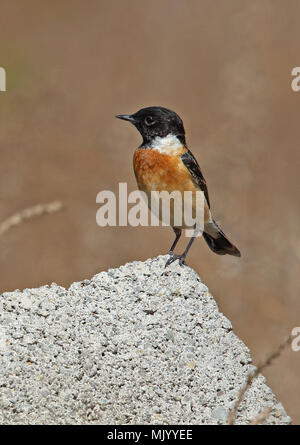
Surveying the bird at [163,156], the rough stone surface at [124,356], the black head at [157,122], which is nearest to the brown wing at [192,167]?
the bird at [163,156]

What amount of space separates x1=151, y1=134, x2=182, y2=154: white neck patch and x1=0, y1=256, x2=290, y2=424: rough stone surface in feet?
3.41

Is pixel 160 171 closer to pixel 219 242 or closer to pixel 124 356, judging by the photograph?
pixel 219 242

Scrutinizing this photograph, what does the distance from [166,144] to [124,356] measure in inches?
66.0

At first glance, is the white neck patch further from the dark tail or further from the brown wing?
the dark tail

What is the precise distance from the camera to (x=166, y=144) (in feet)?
16.6

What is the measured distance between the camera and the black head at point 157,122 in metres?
4.97

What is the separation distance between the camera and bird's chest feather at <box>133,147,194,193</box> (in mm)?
5012

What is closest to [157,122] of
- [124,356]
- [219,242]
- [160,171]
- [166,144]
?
[166,144]

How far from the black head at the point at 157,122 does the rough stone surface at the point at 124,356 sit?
1075mm

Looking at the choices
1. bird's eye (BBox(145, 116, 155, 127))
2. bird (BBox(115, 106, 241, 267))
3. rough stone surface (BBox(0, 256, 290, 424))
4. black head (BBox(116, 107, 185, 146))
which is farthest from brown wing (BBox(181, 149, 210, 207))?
rough stone surface (BBox(0, 256, 290, 424))

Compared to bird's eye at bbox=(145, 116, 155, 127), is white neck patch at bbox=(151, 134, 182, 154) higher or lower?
lower

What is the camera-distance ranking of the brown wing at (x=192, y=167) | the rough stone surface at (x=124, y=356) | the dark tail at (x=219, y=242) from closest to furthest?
the rough stone surface at (x=124, y=356)
the brown wing at (x=192, y=167)
the dark tail at (x=219, y=242)

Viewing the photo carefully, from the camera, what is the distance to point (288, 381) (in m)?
8.35

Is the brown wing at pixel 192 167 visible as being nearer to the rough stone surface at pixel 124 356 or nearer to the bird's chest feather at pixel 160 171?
the bird's chest feather at pixel 160 171
